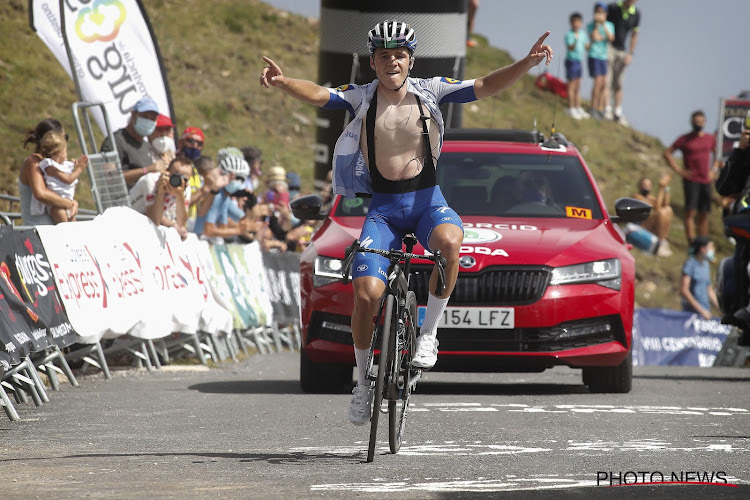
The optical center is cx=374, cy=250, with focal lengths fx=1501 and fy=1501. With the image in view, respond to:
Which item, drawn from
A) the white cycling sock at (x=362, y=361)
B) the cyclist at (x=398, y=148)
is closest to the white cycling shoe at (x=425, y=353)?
the cyclist at (x=398, y=148)

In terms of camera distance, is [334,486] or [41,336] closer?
Result: [334,486]

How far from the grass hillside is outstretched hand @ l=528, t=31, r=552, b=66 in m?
23.4

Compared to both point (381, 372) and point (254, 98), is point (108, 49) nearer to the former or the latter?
point (381, 372)

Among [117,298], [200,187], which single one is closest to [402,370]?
[117,298]

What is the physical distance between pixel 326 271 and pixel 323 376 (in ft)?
2.96

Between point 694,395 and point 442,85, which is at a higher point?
point 442,85

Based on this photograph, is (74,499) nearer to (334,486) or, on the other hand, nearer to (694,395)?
(334,486)

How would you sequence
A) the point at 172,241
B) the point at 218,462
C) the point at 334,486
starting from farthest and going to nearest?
1. the point at 172,241
2. the point at 218,462
3. the point at 334,486

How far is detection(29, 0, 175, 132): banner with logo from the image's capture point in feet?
52.9

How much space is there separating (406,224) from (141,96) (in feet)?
30.3

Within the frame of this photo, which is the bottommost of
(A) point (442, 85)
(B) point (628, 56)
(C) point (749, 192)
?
(B) point (628, 56)

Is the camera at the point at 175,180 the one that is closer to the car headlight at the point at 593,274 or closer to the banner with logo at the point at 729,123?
the car headlight at the point at 593,274

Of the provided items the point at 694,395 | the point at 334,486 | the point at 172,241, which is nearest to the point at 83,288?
the point at 172,241

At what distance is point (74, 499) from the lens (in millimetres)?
6098
